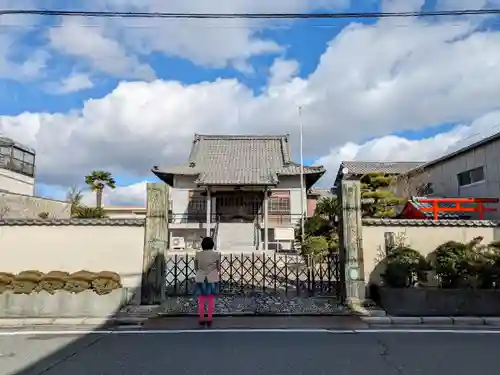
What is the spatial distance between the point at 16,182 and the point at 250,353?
2227 centimetres

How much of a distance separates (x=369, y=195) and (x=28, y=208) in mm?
16358

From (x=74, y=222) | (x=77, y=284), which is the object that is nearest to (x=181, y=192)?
(x=74, y=222)

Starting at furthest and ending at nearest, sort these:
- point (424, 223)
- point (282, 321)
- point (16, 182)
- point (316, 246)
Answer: point (16, 182), point (316, 246), point (424, 223), point (282, 321)

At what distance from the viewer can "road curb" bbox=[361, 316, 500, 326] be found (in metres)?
8.14

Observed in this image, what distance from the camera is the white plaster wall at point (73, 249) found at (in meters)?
9.93

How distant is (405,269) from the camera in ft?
29.5

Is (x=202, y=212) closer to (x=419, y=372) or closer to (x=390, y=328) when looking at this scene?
(x=390, y=328)

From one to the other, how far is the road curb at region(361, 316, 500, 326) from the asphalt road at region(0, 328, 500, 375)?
1067mm

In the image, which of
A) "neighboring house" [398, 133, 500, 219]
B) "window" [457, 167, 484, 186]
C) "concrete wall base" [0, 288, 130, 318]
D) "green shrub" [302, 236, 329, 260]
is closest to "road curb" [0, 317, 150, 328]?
"concrete wall base" [0, 288, 130, 318]

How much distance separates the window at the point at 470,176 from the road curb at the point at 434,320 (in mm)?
8377

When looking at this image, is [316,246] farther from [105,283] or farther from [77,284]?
[77,284]

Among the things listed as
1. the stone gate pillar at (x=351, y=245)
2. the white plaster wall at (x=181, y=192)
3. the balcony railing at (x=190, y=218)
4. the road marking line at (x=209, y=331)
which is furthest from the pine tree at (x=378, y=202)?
the white plaster wall at (x=181, y=192)

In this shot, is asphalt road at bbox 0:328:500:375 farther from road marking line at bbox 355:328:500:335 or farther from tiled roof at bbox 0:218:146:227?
tiled roof at bbox 0:218:146:227

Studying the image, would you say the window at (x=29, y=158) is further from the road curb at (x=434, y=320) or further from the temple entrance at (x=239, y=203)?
the road curb at (x=434, y=320)
